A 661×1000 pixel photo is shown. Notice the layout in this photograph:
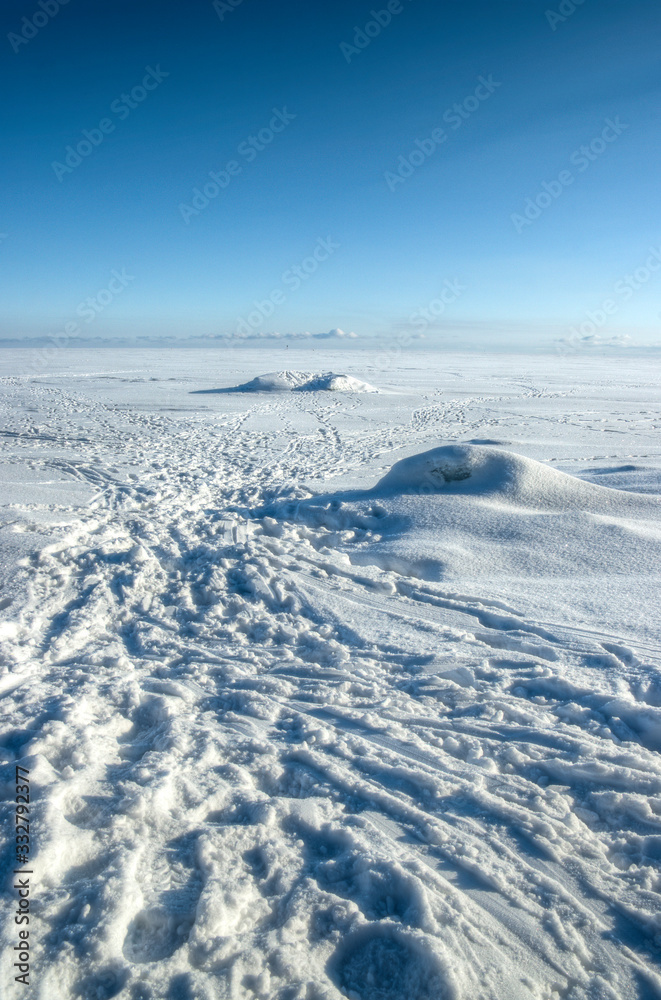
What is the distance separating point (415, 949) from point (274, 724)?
1579 mm

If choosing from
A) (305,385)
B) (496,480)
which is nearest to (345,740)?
(496,480)

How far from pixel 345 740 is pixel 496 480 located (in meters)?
5.37

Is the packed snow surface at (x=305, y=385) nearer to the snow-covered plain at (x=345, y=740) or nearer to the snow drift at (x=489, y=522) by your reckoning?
the snow drift at (x=489, y=522)

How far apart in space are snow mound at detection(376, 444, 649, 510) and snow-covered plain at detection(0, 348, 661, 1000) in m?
0.04

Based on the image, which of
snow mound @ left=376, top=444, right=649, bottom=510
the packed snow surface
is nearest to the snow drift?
snow mound @ left=376, top=444, right=649, bottom=510

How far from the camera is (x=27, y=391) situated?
25422mm

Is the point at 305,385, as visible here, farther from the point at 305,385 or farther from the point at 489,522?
the point at 489,522

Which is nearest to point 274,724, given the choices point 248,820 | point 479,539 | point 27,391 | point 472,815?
point 248,820

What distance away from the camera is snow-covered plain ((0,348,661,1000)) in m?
2.16

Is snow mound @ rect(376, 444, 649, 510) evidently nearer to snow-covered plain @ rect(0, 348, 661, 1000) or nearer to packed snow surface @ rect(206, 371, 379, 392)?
snow-covered plain @ rect(0, 348, 661, 1000)

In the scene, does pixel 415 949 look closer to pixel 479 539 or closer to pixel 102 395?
pixel 479 539

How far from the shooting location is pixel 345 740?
334 cm

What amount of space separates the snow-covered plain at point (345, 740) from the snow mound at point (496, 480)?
0.14ft

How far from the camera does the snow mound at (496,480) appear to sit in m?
7.48
